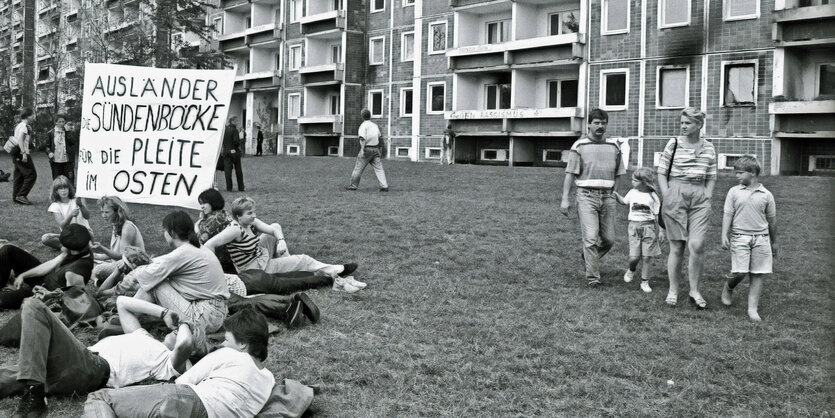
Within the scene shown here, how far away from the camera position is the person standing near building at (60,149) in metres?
17.2

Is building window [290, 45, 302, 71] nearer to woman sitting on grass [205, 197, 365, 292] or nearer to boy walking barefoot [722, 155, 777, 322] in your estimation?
woman sitting on grass [205, 197, 365, 292]

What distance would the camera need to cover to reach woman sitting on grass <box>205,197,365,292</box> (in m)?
8.73

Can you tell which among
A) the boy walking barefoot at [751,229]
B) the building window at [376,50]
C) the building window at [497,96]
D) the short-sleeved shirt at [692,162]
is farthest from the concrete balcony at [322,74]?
the boy walking barefoot at [751,229]

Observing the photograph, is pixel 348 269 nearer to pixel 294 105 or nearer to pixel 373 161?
pixel 373 161

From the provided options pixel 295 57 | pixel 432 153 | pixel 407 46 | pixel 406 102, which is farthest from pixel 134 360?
pixel 295 57

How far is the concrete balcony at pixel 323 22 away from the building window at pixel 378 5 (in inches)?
66.6

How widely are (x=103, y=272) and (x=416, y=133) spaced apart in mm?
33095

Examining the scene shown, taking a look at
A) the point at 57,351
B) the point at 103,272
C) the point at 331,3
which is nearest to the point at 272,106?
the point at 331,3

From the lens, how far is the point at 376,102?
45.8 m

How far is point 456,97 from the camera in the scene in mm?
39594

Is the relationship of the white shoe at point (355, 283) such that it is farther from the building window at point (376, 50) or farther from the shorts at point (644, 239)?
the building window at point (376, 50)

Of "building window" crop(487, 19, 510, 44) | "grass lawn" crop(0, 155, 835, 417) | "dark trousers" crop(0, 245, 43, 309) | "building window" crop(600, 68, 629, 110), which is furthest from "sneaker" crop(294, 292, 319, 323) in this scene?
"building window" crop(487, 19, 510, 44)

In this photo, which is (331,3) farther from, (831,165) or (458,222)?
(831,165)

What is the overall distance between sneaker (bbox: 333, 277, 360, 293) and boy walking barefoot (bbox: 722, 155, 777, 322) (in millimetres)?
3906
